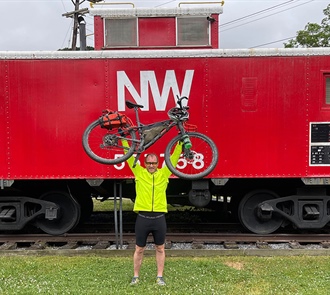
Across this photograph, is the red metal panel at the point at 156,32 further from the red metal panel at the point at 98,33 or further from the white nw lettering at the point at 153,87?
the white nw lettering at the point at 153,87

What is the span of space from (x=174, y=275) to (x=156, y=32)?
14.5 feet

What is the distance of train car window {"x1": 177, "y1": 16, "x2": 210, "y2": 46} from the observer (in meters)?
6.84

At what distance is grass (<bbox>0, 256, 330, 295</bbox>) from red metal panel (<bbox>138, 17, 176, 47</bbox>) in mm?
3946

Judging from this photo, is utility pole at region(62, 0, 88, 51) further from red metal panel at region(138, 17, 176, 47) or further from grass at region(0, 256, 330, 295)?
grass at region(0, 256, 330, 295)

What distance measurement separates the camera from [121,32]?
688 cm

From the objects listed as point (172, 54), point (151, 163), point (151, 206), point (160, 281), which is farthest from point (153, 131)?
point (160, 281)

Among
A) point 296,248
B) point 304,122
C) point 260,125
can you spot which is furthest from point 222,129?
point 296,248

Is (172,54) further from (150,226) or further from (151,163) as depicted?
(150,226)

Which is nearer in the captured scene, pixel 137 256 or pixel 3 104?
pixel 137 256

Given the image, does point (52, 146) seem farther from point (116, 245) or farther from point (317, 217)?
point (317, 217)

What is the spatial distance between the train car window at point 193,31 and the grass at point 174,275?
396 cm

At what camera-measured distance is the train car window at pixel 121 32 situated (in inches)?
269

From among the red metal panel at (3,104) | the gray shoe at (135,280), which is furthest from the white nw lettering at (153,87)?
the gray shoe at (135,280)

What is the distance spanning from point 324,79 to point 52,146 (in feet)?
15.3
